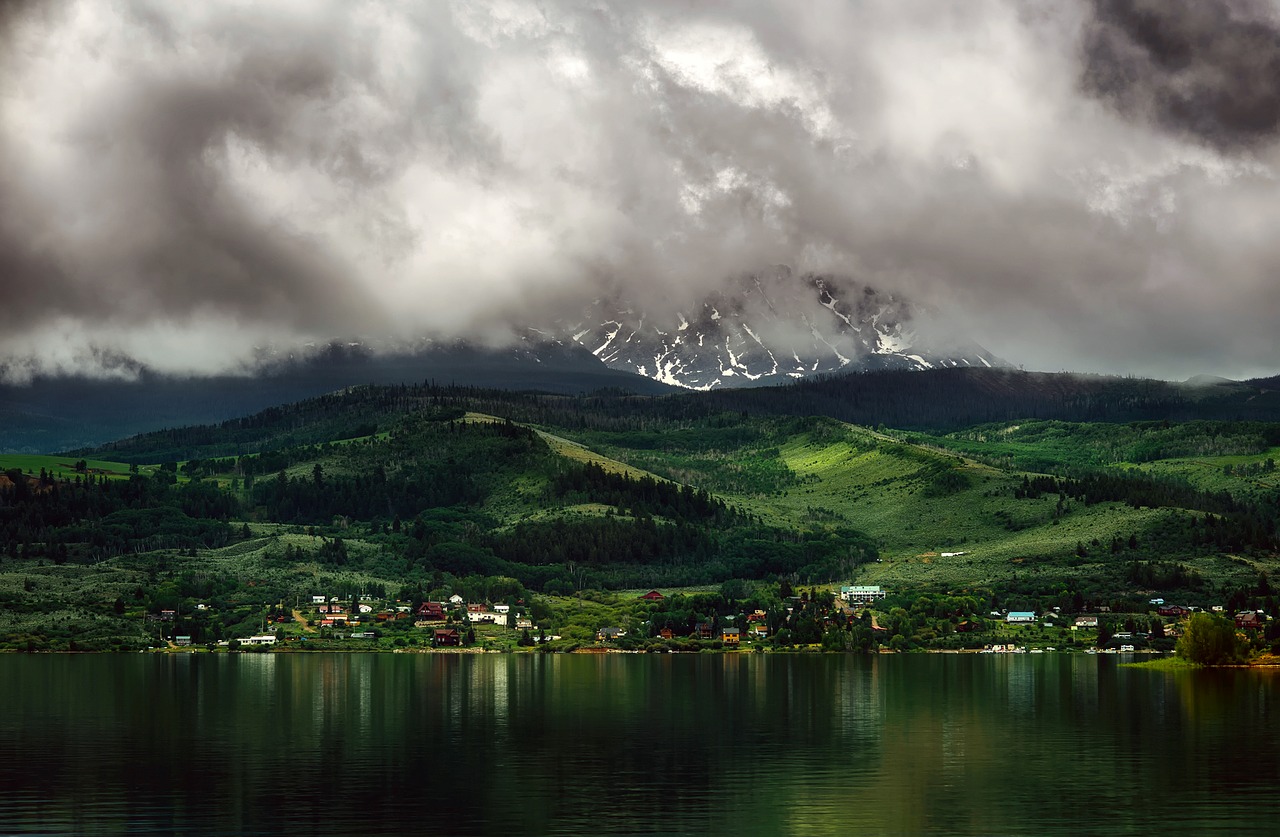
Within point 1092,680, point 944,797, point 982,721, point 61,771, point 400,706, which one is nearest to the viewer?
point 944,797

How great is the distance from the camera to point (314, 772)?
10244 cm

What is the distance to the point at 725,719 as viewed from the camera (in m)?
141

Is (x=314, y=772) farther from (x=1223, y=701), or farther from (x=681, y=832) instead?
(x=1223, y=701)

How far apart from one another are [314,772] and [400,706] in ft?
171

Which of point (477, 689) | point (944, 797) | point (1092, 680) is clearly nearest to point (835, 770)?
point (944, 797)

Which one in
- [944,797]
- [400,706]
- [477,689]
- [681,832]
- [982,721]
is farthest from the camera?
[477,689]

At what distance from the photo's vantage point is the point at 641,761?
359 ft

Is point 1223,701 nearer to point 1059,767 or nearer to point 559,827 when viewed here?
point 1059,767

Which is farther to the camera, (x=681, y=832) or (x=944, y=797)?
(x=944, y=797)

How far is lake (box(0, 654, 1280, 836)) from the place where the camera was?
→ 84625 millimetres

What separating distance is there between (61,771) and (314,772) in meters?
16.4

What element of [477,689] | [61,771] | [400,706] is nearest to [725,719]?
[400,706]

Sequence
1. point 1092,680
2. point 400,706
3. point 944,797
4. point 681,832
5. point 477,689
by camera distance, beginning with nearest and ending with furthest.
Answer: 1. point 681,832
2. point 944,797
3. point 400,706
4. point 477,689
5. point 1092,680

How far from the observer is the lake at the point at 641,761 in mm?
84625
